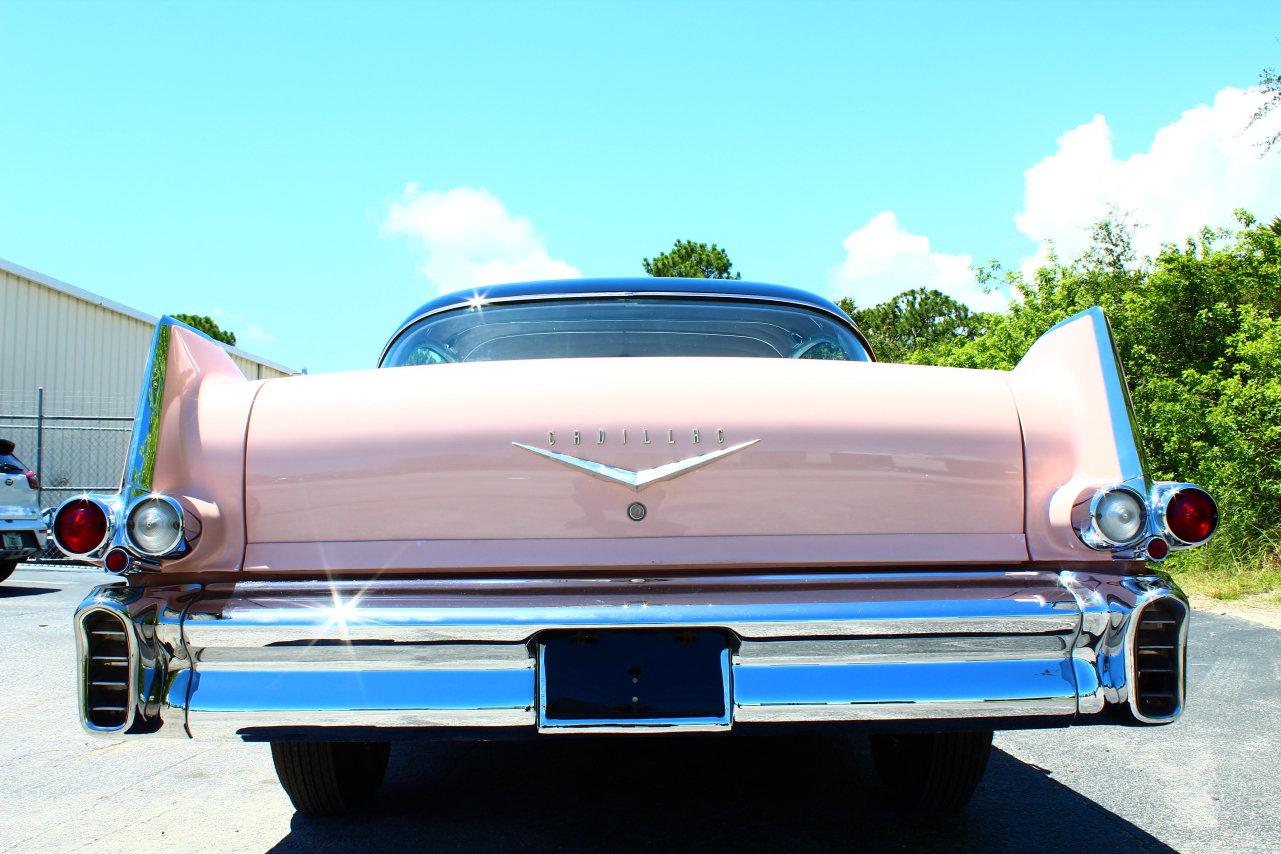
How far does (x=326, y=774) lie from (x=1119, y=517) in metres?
2.22

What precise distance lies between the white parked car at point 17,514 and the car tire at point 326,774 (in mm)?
7288

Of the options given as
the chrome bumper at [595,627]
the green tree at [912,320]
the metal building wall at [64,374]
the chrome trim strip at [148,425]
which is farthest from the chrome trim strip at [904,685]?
the green tree at [912,320]

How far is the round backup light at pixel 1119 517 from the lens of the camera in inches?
Answer: 84.5

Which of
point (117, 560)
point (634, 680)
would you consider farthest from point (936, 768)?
point (117, 560)

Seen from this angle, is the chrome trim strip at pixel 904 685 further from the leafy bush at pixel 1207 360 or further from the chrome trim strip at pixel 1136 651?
the leafy bush at pixel 1207 360

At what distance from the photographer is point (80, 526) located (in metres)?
2.16

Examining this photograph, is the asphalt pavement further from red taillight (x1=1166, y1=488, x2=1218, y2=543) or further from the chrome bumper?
red taillight (x1=1166, y1=488, x2=1218, y2=543)

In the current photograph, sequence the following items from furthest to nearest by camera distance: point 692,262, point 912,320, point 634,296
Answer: point 912,320, point 692,262, point 634,296

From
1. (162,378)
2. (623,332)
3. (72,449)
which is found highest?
(72,449)

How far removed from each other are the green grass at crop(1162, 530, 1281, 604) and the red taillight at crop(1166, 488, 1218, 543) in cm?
760

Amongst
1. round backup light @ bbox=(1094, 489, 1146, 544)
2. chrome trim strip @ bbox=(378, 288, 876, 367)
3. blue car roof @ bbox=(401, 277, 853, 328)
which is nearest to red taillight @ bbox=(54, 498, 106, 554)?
chrome trim strip @ bbox=(378, 288, 876, 367)

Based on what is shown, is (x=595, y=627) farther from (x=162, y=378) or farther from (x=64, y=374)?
(x=64, y=374)

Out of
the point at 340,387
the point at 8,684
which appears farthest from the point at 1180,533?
the point at 8,684

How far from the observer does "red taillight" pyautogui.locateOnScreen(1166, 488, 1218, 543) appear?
7.02 ft
